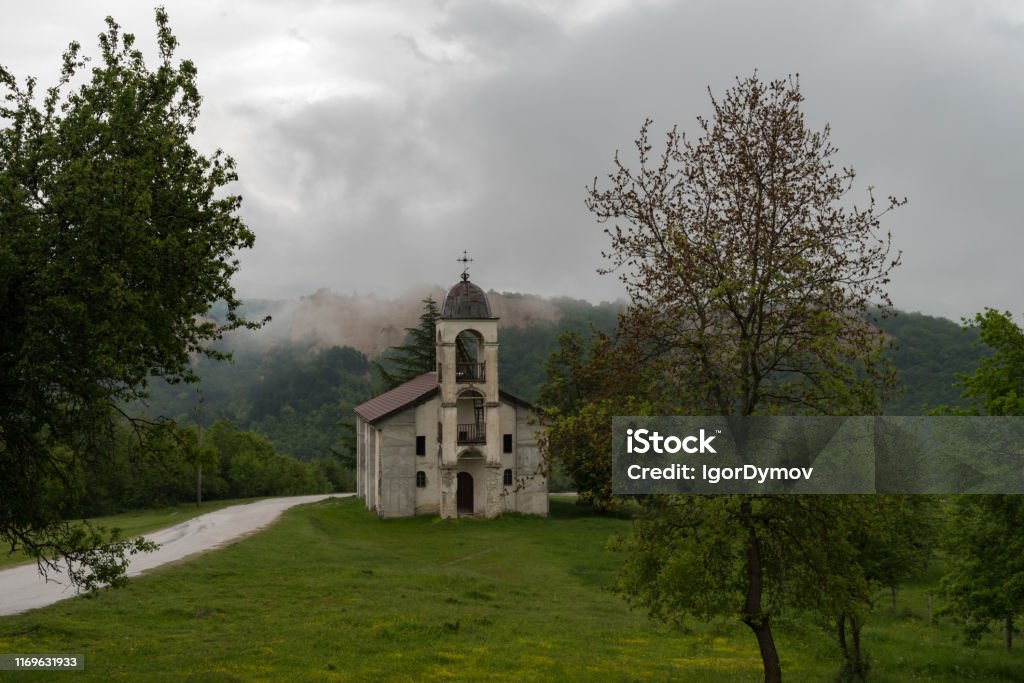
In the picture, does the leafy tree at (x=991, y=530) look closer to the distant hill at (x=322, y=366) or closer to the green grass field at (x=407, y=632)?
the green grass field at (x=407, y=632)

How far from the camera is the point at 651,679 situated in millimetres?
18734

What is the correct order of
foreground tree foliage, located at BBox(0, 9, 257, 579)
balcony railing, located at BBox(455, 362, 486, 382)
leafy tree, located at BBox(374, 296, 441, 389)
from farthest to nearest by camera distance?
1. leafy tree, located at BBox(374, 296, 441, 389)
2. balcony railing, located at BBox(455, 362, 486, 382)
3. foreground tree foliage, located at BBox(0, 9, 257, 579)

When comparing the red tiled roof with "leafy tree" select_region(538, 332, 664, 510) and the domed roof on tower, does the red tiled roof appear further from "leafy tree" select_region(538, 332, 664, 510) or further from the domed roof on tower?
"leafy tree" select_region(538, 332, 664, 510)

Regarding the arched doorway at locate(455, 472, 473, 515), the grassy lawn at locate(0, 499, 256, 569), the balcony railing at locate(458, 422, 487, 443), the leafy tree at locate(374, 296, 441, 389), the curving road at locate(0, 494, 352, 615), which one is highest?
the leafy tree at locate(374, 296, 441, 389)

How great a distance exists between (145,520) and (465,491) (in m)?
20.2

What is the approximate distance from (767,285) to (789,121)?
9.59 feet

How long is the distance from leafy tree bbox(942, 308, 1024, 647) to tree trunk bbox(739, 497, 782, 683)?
10044mm

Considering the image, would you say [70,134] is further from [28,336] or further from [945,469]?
[945,469]

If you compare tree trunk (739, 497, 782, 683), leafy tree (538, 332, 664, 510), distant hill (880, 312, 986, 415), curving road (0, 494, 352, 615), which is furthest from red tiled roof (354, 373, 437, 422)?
tree trunk (739, 497, 782, 683)

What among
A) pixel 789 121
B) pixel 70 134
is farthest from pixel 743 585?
pixel 70 134

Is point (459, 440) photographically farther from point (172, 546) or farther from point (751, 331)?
point (751, 331)

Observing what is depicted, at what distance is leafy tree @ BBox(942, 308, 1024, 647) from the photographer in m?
22.2

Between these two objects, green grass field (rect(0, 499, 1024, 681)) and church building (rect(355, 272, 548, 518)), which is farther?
church building (rect(355, 272, 548, 518))

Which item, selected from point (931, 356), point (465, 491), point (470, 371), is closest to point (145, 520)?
point (465, 491)
